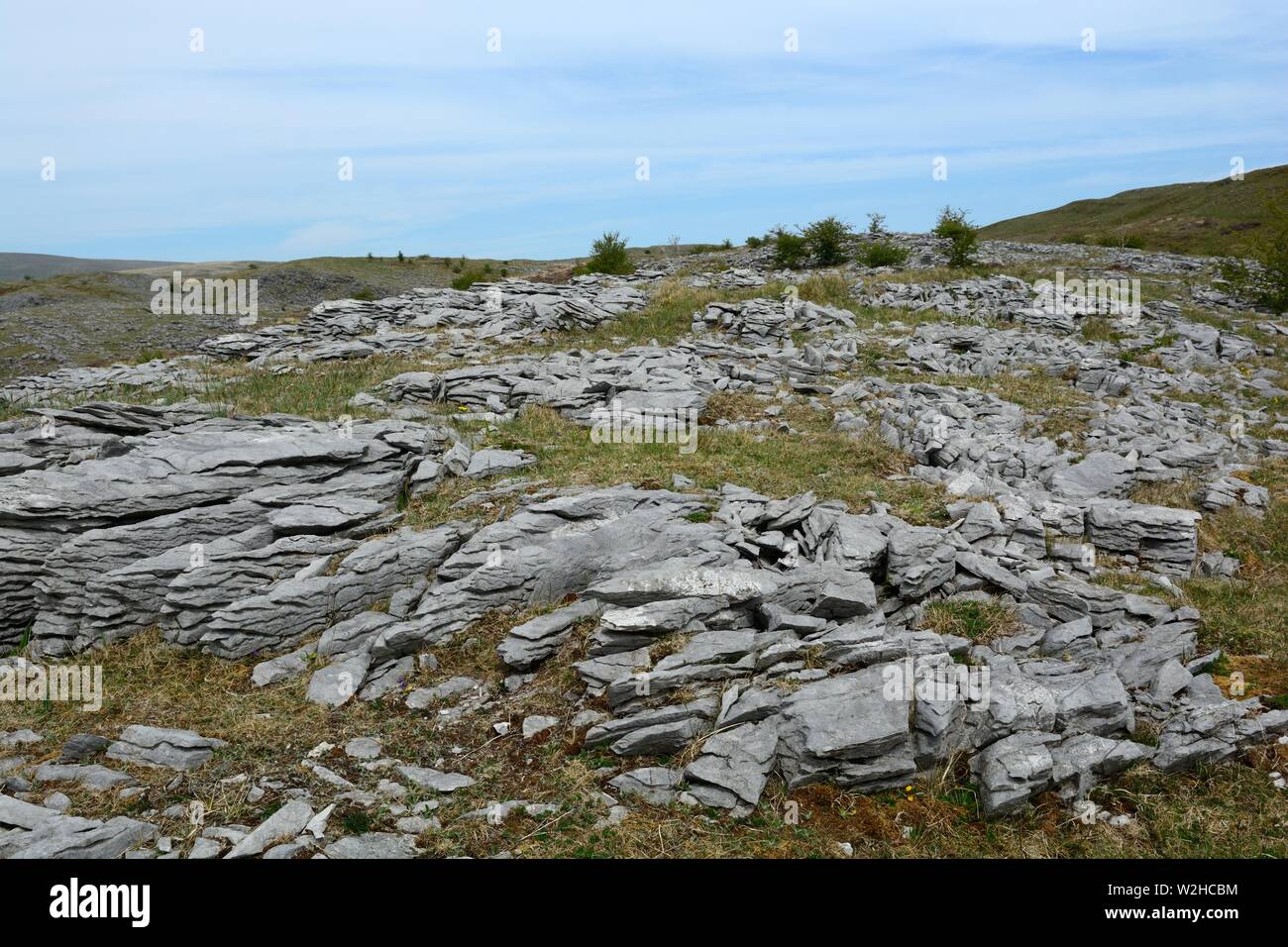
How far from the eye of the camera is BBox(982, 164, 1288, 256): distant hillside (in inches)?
2542

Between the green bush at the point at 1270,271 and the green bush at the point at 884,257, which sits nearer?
the green bush at the point at 1270,271

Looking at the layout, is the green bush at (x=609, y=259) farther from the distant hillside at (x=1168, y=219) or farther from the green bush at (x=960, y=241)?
the distant hillside at (x=1168, y=219)

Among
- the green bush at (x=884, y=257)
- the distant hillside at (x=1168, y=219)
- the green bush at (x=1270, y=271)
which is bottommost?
the green bush at (x=1270, y=271)

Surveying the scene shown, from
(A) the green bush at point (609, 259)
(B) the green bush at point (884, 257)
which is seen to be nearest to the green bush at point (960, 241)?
(B) the green bush at point (884, 257)

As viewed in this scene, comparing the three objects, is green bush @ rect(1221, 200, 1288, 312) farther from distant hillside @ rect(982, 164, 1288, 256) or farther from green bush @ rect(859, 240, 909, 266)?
green bush @ rect(859, 240, 909, 266)

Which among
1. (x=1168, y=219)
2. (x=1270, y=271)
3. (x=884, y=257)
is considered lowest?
(x=1270, y=271)

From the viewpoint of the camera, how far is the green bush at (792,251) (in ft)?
131

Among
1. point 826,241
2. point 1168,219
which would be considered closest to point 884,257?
point 826,241

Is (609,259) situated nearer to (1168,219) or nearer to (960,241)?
(960,241)

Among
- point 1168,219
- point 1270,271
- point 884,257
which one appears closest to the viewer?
point 1270,271

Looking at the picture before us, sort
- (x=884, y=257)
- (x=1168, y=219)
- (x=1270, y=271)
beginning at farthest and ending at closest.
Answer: (x=1168, y=219)
(x=884, y=257)
(x=1270, y=271)

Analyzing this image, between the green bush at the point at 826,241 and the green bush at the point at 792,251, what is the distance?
0.38 metres

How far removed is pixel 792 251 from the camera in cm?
4019

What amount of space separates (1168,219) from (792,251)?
69590 millimetres
